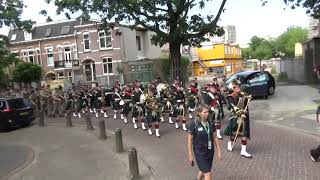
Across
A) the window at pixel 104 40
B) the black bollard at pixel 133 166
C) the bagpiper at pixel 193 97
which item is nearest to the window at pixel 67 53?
the window at pixel 104 40

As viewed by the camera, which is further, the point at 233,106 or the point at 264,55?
the point at 264,55

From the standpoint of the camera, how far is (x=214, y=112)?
14602 millimetres

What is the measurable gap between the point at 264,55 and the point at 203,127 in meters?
90.5

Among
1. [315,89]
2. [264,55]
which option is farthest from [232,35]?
[315,89]

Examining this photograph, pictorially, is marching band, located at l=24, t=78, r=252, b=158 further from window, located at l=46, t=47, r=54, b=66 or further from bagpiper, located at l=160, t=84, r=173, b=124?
window, located at l=46, t=47, r=54, b=66

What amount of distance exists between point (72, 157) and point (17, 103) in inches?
410

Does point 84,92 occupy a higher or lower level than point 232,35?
lower

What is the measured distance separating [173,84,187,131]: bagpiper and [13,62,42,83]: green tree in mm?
37723

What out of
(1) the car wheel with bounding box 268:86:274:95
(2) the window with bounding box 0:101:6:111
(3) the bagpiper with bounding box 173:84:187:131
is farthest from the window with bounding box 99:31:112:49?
(3) the bagpiper with bounding box 173:84:187:131

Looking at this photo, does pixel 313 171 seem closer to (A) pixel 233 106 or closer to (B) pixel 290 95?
(A) pixel 233 106

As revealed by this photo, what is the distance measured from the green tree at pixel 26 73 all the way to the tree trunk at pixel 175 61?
28.7 m

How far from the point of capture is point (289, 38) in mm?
101250

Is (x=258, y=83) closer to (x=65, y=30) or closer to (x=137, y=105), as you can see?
(x=137, y=105)

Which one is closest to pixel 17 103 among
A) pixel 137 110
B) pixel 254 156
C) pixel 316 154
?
pixel 137 110
